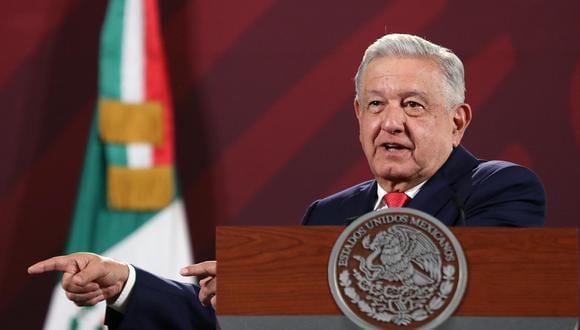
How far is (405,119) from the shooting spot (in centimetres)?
223

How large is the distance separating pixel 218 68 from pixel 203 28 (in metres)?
0.17

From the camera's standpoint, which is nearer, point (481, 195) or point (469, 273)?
point (469, 273)

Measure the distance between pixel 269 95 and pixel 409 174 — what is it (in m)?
1.32

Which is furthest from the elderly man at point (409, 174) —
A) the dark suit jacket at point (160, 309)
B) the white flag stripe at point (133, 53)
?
the white flag stripe at point (133, 53)

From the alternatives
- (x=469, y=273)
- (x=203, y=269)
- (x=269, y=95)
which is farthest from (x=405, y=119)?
(x=269, y=95)

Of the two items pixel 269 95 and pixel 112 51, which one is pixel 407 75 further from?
pixel 112 51

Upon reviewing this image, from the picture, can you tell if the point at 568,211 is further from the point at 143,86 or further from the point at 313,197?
the point at 143,86

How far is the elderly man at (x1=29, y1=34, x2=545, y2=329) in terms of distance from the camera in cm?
199

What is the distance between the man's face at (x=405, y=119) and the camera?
2211 millimetres

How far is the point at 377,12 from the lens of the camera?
11.5 ft

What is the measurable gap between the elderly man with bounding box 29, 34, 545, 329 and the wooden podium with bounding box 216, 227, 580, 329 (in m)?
0.54

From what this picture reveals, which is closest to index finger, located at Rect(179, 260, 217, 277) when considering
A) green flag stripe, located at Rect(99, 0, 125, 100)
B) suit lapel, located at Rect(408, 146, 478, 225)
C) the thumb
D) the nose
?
the thumb

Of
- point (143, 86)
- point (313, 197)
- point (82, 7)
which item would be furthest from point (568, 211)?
point (82, 7)

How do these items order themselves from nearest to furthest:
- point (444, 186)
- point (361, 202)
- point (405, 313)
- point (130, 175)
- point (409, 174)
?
point (405, 313), point (444, 186), point (409, 174), point (361, 202), point (130, 175)
